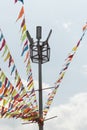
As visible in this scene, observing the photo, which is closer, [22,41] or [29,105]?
[22,41]

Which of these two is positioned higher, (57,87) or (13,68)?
(13,68)

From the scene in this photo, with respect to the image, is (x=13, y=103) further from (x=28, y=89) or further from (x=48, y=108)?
(x=48, y=108)

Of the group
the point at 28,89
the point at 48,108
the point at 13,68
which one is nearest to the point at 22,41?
the point at 13,68

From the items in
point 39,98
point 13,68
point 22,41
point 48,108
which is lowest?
point 48,108

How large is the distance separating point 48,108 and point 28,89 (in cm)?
191

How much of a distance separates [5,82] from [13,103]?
1.21 m

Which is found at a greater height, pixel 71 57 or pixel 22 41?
pixel 22 41

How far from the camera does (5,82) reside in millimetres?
19594

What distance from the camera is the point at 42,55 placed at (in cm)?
2047

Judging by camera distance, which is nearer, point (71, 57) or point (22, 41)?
point (22, 41)

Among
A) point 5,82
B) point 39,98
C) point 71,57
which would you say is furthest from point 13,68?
point 71,57

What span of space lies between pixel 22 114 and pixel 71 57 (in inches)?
154

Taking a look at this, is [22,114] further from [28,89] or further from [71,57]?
[71,57]

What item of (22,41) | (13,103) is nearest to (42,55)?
(22,41)
